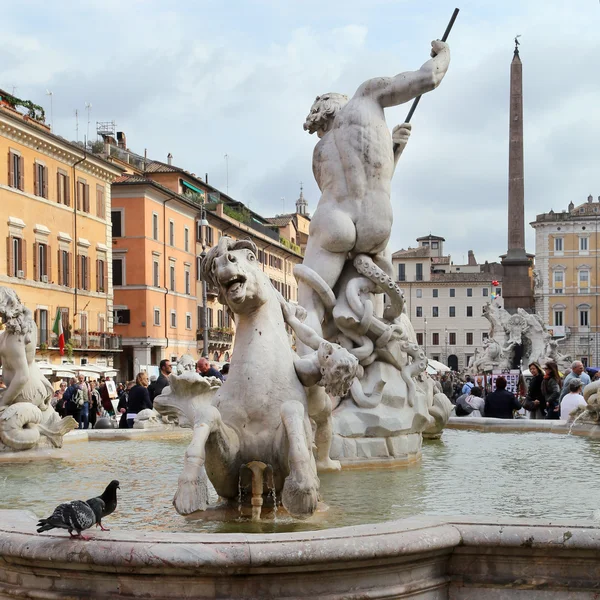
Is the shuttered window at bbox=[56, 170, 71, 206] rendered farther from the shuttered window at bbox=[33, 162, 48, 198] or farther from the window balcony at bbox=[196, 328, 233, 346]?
the window balcony at bbox=[196, 328, 233, 346]

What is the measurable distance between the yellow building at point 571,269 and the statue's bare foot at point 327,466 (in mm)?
88818

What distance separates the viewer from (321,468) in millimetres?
5457

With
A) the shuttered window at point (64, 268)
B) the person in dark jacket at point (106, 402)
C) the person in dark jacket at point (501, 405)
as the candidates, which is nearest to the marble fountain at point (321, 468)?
Answer: the person in dark jacket at point (501, 405)

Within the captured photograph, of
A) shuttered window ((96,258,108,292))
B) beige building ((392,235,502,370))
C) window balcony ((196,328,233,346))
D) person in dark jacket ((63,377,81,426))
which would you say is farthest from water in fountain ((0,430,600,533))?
beige building ((392,235,502,370))

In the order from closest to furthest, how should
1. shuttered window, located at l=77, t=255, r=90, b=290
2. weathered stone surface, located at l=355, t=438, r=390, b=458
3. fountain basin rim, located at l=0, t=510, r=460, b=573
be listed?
fountain basin rim, located at l=0, t=510, r=460, b=573, weathered stone surface, located at l=355, t=438, r=390, b=458, shuttered window, located at l=77, t=255, r=90, b=290

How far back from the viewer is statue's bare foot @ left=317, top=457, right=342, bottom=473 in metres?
5.37

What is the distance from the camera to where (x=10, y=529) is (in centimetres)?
325

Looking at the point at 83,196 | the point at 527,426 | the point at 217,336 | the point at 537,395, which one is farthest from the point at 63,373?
Answer: the point at 217,336

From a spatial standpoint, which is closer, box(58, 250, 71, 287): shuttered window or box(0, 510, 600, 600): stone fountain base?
box(0, 510, 600, 600): stone fountain base

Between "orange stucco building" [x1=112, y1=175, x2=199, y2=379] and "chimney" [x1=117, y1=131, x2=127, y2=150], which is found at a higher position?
"chimney" [x1=117, y1=131, x2=127, y2=150]

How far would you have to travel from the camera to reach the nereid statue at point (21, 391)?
22.3ft

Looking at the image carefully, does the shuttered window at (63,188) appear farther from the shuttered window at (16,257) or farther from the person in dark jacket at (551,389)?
the person in dark jacket at (551,389)

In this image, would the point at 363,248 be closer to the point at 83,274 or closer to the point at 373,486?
the point at 373,486

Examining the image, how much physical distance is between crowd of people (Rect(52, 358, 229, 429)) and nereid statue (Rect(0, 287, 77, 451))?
2.08 m
